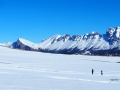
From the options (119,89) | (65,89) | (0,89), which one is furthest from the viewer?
(119,89)

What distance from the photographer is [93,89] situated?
21.0 m

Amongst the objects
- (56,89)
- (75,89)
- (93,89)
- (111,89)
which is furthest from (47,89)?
(111,89)

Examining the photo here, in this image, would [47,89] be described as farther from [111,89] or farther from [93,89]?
[111,89]

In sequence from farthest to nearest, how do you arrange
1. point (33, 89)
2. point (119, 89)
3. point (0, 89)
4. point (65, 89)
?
point (119, 89) → point (65, 89) → point (33, 89) → point (0, 89)

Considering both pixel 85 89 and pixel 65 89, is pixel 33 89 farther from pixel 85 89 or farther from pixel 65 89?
pixel 85 89

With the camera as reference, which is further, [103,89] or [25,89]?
[103,89]

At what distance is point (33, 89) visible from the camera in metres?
18.8

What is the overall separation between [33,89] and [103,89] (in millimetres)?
6386

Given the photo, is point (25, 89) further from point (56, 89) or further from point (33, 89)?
point (56, 89)

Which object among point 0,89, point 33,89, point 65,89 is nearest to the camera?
point 0,89

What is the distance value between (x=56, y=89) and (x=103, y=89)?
14.6ft

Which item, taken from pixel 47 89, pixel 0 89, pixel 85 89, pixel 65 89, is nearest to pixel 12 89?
pixel 0 89

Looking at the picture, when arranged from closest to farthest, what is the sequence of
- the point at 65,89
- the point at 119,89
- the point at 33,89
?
the point at 33,89
the point at 65,89
the point at 119,89

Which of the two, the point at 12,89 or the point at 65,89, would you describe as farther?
the point at 65,89
